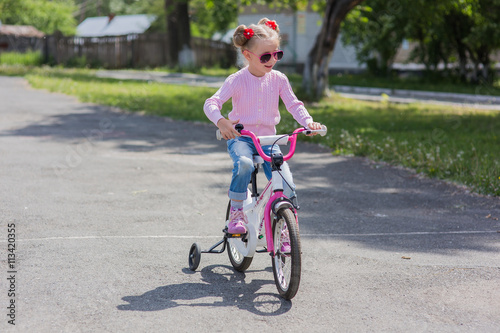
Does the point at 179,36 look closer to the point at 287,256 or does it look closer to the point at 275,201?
A: the point at 275,201

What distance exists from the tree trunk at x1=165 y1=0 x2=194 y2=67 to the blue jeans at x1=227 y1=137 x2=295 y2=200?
32640 millimetres

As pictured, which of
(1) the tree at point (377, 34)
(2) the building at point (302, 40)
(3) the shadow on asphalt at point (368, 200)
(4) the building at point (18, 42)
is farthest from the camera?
(4) the building at point (18, 42)

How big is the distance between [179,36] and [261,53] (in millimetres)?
33488

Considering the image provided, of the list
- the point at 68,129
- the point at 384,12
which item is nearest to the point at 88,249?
the point at 68,129

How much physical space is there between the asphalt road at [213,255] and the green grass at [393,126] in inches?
19.5

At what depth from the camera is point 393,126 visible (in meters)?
13.0

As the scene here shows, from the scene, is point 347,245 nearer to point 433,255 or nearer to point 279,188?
point 433,255

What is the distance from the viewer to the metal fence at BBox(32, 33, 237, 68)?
37781mm

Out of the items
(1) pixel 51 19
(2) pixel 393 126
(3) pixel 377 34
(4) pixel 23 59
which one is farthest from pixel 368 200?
(1) pixel 51 19

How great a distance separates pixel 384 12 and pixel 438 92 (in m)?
6.79

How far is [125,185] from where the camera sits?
754 centimetres

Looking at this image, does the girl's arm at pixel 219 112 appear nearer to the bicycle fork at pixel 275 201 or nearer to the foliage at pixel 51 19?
the bicycle fork at pixel 275 201

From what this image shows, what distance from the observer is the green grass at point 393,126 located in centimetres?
849

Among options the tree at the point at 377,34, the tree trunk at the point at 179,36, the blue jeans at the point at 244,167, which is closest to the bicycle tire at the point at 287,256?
the blue jeans at the point at 244,167
